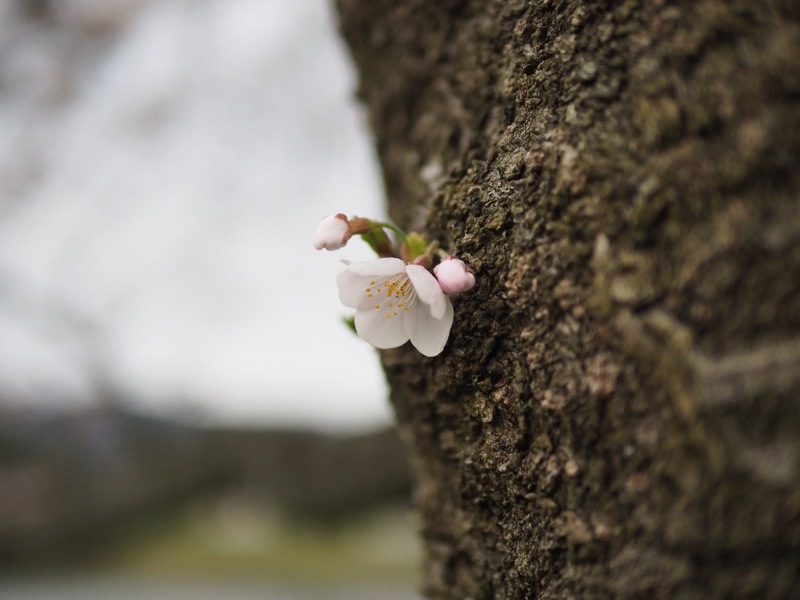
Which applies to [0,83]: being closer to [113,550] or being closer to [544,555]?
[113,550]

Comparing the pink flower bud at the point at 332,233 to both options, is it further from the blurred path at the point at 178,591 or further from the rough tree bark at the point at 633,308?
the blurred path at the point at 178,591

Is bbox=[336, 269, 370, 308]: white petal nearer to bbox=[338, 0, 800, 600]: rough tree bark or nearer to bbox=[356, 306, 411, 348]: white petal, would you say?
bbox=[356, 306, 411, 348]: white petal

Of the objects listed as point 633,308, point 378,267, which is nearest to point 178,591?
point 378,267

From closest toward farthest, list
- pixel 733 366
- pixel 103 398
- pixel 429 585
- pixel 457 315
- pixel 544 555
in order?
pixel 733 366 → pixel 544 555 → pixel 457 315 → pixel 429 585 → pixel 103 398

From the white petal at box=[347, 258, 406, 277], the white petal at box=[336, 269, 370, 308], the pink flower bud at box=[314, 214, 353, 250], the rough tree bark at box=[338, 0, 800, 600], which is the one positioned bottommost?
the rough tree bark at box=[338, 0, 800, 600]

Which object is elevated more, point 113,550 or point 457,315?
point 113,550

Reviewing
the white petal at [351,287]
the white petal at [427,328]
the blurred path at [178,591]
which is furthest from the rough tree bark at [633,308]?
the blurred path at [178,591]

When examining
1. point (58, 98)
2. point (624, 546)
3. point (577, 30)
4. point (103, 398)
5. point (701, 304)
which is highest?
point (58, 98)

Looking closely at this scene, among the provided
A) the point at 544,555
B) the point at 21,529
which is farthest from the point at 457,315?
the point at 21,529

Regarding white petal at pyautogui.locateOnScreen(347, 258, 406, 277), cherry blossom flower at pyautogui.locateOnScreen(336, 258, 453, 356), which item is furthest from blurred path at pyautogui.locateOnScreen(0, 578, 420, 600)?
white petal at pyautogui.locateOnScreen(347, 258, 406, 277)
